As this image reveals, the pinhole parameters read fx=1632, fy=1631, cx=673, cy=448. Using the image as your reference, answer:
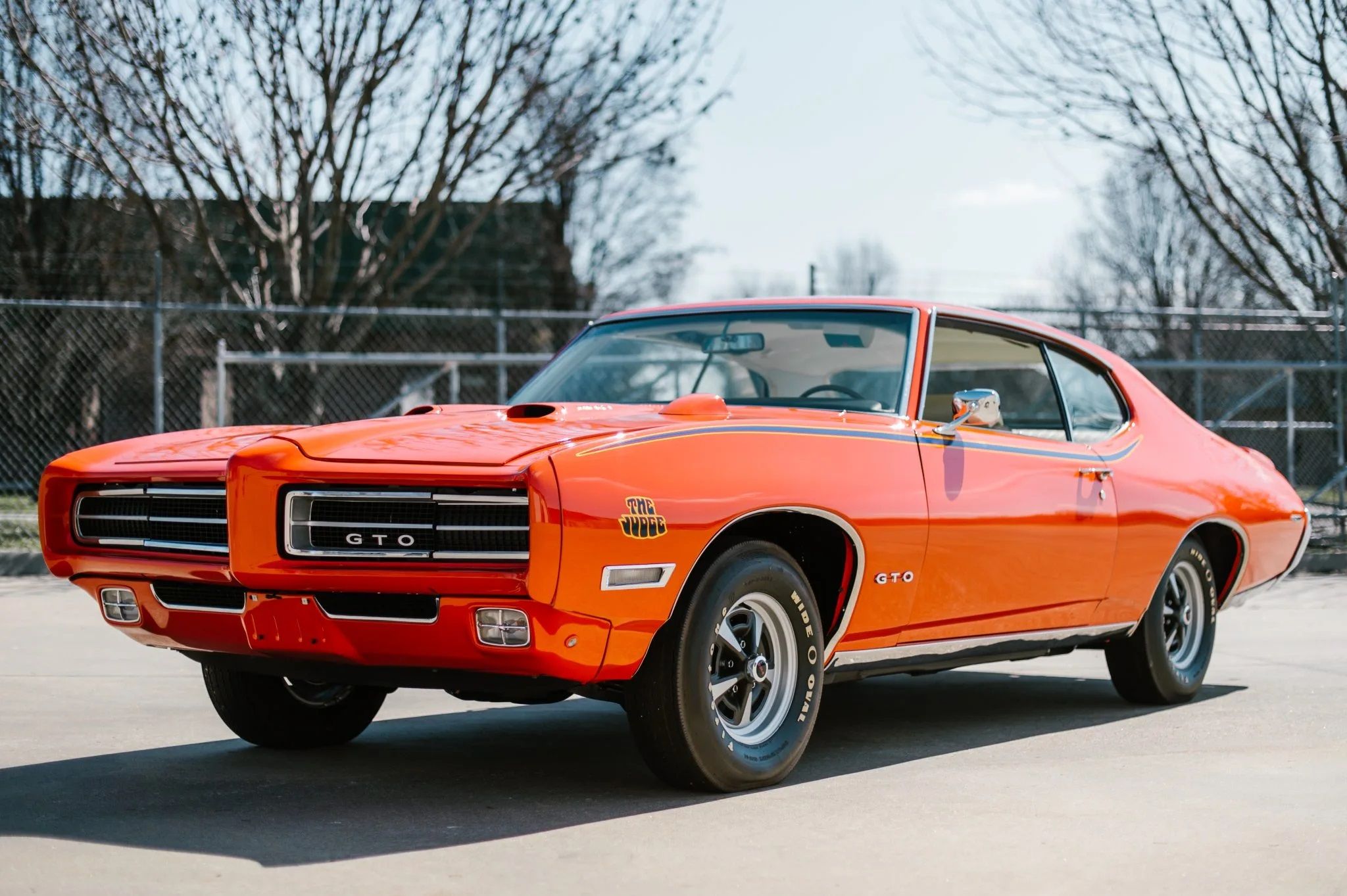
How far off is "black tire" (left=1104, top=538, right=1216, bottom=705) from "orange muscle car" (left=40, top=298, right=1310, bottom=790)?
15 millimetres

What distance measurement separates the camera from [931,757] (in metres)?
5.45

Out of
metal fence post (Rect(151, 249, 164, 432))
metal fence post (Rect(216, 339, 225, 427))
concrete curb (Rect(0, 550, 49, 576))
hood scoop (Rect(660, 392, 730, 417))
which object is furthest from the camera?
metal fence post (Rect(151, 249, 164, 432))

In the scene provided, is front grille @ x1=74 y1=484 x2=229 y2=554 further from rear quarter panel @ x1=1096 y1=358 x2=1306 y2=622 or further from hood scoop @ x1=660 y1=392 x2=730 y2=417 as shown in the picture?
rear quarter panel @ x1=1096 y1=358 x2=1306 y2=622

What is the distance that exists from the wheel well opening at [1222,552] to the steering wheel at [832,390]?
2.20 m

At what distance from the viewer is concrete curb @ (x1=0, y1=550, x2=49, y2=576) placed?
484 inches

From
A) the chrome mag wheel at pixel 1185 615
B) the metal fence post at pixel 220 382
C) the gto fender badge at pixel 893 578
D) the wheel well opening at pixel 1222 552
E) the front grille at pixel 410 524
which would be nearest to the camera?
the front grille at pixel 410 524

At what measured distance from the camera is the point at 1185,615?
6.88 metres

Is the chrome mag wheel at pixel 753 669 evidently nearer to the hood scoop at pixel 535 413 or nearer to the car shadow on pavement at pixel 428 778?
Result: the car shadow on pavement at pixel 428 778

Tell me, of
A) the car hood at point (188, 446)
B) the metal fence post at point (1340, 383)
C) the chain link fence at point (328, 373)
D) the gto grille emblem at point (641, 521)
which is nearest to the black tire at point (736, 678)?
the gto grille emblem at point (641, 521)

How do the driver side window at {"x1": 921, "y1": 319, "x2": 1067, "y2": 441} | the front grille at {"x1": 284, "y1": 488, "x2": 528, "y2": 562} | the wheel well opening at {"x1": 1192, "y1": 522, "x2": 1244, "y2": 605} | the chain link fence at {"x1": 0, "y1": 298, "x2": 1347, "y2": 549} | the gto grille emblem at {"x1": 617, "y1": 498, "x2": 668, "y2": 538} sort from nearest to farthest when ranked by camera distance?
the front grille at {"x1": 284, "y1": 488, "x2": 528, "y2": 562} < the gto grille emblem at {"x1": 617, "y1": 498, "x2": 668, "y2": 538} < the driver side window at {"x1": 921, "y1": 319, "x2": 1067, "y2": 441} < the wheel well opening at {"x1": 1192, "y1": 522, "x2": 1244, "y2": 605} < the chain link fence at {"x1": 0, "y1": 298, "x2": 1347, "y2": 549}

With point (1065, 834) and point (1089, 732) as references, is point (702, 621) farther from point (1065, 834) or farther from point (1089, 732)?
point (1089, 732)

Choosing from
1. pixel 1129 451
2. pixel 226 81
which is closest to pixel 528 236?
pixel 226 81

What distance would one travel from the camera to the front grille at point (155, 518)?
15.1 ft

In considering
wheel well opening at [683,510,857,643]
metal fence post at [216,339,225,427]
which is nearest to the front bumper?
wheel well opening at [683,510,857,643]
